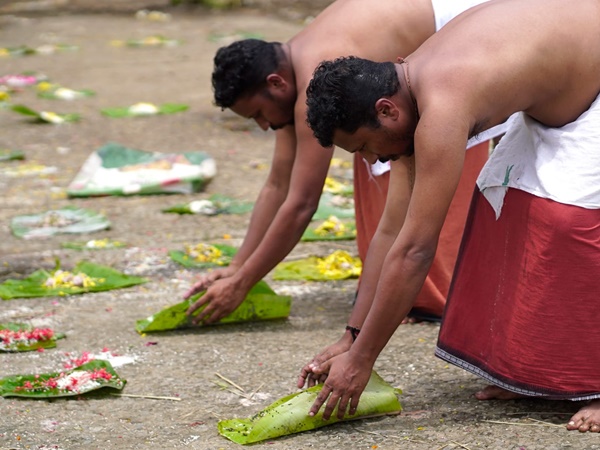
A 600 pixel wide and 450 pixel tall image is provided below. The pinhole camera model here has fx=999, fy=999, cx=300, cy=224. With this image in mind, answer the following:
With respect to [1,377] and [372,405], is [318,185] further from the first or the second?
[1,377]

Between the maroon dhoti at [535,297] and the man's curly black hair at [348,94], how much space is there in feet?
1.86

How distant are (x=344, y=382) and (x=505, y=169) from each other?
841 mm

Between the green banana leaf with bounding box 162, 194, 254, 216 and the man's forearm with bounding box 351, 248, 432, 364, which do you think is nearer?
the man's forearm with bounding box 351, 248, 432, 364

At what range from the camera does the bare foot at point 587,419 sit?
9.80 ft

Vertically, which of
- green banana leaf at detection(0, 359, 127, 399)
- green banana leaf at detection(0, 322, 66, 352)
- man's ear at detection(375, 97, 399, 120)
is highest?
man's ear at detection(375, 97, 399, 120)

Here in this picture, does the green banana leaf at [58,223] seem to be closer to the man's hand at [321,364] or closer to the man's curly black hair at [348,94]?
the man's hand at [321,364]

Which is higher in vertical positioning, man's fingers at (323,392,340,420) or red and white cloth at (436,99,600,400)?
red and white cloth at (436,99,600,400)

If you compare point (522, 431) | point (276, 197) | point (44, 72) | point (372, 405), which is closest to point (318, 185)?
point (276, 197)

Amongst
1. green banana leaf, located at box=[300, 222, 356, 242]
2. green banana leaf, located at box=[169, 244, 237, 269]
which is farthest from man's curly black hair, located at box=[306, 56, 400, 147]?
green banana leaf, located at box=[300, 222, 356, 242]

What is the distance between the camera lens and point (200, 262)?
16.8 feet

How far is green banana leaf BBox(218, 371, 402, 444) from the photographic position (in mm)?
3092

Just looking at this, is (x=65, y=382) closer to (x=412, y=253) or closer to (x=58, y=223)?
(x=412, y=253)

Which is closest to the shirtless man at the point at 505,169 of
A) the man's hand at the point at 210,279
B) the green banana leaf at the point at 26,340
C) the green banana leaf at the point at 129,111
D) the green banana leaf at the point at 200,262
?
the man's hand at the point at 210,279

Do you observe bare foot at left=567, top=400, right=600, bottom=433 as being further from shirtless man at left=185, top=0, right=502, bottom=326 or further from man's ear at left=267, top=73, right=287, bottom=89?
man's ear at left=267, top=73, right=287, bottom=89
